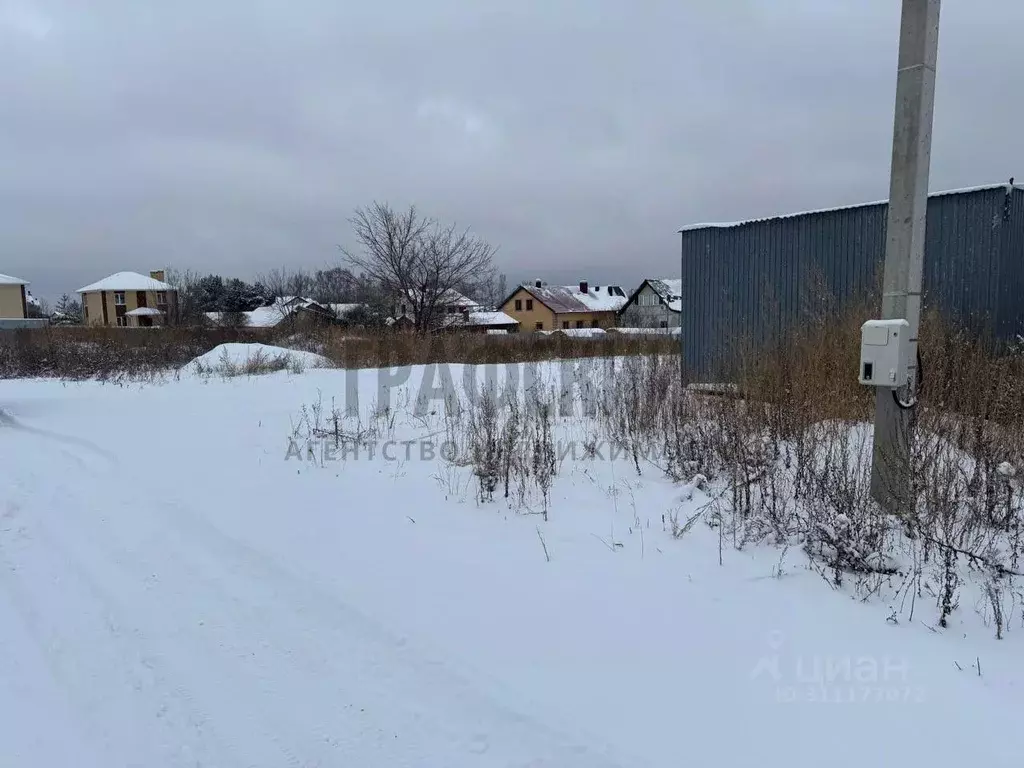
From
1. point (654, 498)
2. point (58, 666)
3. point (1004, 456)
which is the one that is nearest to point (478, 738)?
point (58, 666)

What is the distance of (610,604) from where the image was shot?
2996 millimetres

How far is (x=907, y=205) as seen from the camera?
11.6 feet

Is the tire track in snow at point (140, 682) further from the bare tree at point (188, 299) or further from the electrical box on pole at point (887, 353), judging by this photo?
the bare tree at point (188, 299)

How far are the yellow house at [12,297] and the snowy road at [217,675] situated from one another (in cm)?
5466

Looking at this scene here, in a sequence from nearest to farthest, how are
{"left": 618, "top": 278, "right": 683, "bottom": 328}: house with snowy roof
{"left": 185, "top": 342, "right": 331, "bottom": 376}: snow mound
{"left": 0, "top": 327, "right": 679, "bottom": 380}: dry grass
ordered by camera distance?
{"left": 185, "top": 342, "right": 331, "bottom": 376}: snow mound < {"left": 0, "top": 327, "right": 679, "bottom": 380}: dry grass < {"left": 618, "top": 278, "right": 683, "bottom": 328}: house with snowy roof

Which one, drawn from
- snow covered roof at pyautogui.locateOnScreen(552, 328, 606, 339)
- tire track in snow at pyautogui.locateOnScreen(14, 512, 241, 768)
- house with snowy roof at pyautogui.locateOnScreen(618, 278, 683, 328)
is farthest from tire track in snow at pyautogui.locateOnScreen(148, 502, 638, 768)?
house with snowy roof at pyautogui.locateOnScreen(618, 278, 683, 328)

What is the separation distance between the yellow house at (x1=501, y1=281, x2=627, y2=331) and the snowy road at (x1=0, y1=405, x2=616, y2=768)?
54809mm

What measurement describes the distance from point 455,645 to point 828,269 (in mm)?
7543

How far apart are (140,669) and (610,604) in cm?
210

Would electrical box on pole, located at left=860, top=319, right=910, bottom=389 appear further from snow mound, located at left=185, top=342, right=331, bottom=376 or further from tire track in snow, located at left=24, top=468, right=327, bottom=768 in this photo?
snow mound, located at left=185, top=342, right=331, bottom=376

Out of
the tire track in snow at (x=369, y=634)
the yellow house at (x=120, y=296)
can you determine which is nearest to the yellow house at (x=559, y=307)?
A: the yellow house at (x=120, y=296)

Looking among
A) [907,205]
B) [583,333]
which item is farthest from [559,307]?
[907,205]

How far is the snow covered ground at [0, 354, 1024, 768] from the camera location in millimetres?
2164

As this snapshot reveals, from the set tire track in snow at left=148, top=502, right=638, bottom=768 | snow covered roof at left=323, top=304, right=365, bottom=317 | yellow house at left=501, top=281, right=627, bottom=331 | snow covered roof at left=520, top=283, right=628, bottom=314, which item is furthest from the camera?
snow covered roof at left=520, top=283, right=628, bottom=314
